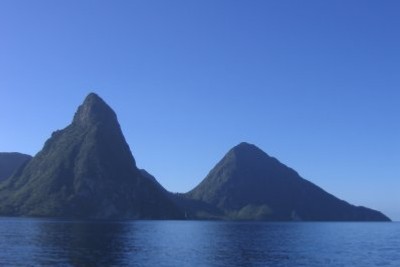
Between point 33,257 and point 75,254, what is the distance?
872 centimetres

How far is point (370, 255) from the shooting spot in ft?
375

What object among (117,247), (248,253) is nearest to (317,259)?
(248,253)

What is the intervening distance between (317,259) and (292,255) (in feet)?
27.2

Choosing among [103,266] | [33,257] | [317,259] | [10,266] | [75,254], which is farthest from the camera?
[317,259]

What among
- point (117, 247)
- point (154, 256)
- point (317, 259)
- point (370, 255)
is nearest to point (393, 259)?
point (370, 255)

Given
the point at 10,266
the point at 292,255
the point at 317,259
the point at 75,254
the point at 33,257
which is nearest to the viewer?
the point at 10,266

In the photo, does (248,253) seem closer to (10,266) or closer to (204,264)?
(204,264)

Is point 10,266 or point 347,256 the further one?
point 347,256

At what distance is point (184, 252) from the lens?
4203 inches

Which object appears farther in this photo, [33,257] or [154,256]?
[154,256]

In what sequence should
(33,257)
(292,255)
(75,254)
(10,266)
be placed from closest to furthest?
(10,266)
(33,257)
(75,254)
(292,255)

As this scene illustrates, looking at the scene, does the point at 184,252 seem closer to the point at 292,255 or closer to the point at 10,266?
the point at 292,255

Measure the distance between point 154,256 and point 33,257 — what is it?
21.9 m

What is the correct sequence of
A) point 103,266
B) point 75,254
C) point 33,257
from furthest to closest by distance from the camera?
point 75,254 < point 33,257 < point 103,266
